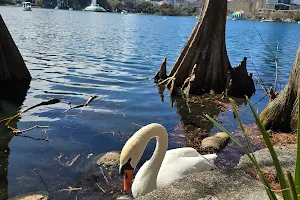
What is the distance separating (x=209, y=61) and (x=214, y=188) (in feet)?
30.0

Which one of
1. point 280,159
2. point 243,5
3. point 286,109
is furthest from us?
point 243,5

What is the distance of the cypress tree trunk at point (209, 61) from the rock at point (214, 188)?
329 inches

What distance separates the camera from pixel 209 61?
12.7 metres

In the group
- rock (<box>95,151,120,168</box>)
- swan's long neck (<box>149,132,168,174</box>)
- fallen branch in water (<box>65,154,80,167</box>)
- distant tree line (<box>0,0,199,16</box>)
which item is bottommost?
fallen branch in water (<box>65,154,80,167</box>)

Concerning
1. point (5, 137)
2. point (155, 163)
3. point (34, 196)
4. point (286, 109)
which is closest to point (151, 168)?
point (155, 163)

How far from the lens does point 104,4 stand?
18150cm

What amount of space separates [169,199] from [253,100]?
1032cm

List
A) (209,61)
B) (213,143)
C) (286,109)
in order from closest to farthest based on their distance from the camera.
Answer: (213,143)
(286,109)
(209,61)

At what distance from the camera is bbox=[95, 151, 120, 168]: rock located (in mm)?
6730

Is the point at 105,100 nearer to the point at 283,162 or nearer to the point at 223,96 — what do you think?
the point at 223,96

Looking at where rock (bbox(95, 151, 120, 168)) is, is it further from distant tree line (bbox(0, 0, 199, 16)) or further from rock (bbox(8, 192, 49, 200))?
distant tree line (bbox(0, 0, 199, 16))

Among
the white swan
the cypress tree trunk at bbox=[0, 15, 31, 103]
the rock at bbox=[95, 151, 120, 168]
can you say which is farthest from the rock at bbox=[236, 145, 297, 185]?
the cypress tree trunk at bbox=[0, 15, 31, 103]

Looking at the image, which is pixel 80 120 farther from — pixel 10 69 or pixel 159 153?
pixel 10 69

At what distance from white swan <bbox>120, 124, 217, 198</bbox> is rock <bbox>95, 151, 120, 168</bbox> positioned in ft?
4.61
